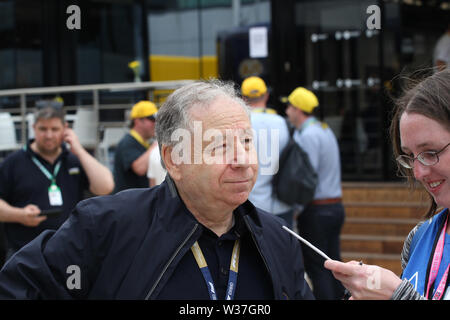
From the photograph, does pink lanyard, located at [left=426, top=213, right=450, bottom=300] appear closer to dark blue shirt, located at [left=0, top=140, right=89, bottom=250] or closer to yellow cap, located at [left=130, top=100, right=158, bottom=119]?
dark blue shirt, located at [left=0, top=140, right=89, bottom=250]

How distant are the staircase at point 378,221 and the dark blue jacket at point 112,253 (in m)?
5.60

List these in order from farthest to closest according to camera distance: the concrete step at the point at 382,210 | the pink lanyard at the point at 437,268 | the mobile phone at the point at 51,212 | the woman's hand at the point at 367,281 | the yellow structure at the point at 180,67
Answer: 1. the yellow structure at the point at 180,67
2. the concrete step at the point at 382,210
3. the mobile phone at the point at 51,212
4. the pink lanyard at the point at 437,268
5. the woman's hand at the point at 367,281

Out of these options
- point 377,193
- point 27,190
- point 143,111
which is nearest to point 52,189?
point 27,190

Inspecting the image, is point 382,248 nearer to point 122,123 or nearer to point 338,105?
point 338,105

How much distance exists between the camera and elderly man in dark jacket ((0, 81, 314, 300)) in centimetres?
188

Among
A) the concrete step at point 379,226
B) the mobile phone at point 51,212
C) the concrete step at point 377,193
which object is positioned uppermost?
the mobile phone at point 51,212

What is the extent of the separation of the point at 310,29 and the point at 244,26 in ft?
3.80

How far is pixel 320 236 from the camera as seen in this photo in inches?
213

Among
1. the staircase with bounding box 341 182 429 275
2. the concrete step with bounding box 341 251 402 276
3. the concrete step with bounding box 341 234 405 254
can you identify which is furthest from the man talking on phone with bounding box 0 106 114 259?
the concrete step with bounding box 341 234 405 254

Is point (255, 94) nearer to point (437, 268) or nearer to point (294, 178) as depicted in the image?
point (294, 178)

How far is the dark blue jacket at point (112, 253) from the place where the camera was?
1.86 meters

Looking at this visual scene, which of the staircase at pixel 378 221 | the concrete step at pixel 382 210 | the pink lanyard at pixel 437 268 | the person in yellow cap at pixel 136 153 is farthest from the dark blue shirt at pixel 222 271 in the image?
the concrete step at pixel 382 210

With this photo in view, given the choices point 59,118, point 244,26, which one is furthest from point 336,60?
point 59,118

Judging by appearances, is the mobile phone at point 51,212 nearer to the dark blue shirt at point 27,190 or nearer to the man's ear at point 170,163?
the dark blue shirt at point 27,190
